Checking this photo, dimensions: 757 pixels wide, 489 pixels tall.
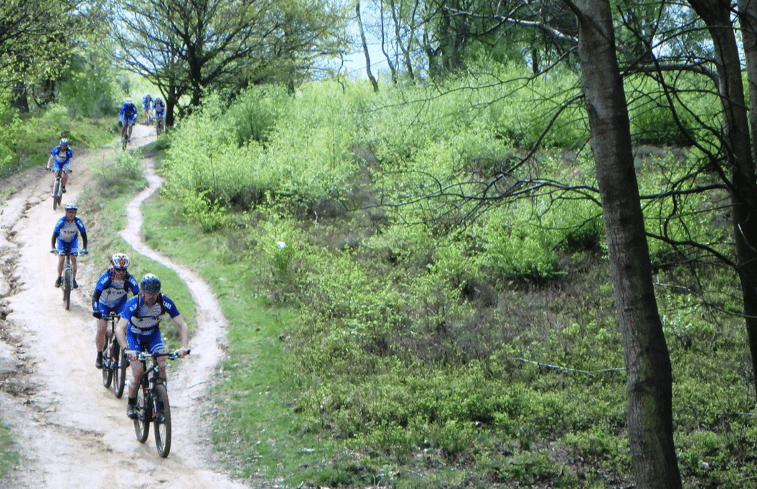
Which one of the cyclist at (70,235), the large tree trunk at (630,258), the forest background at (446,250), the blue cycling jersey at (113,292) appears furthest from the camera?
the cyclist at (70,235)

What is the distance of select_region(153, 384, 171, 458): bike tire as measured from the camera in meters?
9.53

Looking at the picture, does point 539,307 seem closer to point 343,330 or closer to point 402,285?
point 402,285

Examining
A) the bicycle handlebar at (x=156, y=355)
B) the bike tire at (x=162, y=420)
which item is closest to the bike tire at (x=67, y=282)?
the bicycle handlebar at (x=156, y=355)

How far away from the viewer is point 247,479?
9.48 meters

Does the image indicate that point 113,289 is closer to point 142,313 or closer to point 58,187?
point 142,313

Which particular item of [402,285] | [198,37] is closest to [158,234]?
[402,285]

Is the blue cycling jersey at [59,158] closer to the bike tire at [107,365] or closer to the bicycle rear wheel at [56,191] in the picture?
the bicycle rear wheel at [56,191]

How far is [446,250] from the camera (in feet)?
58.5

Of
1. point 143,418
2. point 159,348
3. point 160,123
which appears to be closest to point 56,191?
point 160,123

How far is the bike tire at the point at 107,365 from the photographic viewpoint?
1246 cm

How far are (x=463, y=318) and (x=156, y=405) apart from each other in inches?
306

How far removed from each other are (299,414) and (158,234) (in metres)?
13.1

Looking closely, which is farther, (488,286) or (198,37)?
(198,37)

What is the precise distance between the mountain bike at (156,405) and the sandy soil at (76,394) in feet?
0.91
